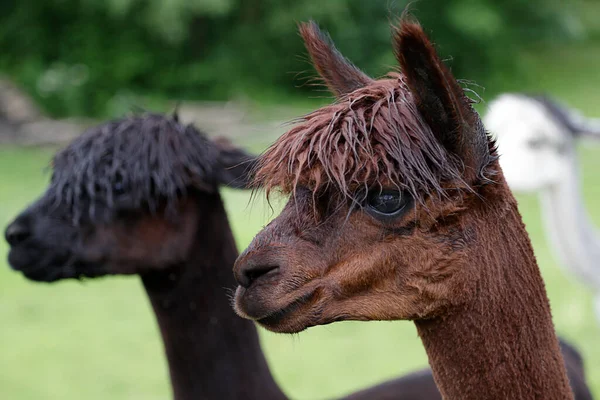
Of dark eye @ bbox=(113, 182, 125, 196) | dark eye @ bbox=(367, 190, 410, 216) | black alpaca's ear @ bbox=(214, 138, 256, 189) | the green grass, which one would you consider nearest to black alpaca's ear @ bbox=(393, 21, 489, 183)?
dark eye @ bbox=(367, 190, 410, 216)

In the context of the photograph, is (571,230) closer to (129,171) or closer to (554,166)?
(554,166)

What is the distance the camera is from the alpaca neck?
495cm

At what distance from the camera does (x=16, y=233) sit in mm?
2871

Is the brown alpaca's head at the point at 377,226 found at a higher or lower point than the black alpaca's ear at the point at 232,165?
higher

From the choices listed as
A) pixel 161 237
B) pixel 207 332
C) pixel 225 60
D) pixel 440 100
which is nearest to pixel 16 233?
pixel 161 237

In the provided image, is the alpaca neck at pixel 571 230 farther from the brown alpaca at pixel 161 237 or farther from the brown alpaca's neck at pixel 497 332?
the brown alpaca's neck at pixel 497 332

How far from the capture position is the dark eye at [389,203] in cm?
173

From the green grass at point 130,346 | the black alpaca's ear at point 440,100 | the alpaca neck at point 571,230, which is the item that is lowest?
the green grass at point 130,346

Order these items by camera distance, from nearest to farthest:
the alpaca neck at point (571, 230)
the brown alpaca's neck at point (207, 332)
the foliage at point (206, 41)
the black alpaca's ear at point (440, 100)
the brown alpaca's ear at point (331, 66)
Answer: the black alpaca's ear at point (440, 100) → the brown alpaca's ear at point (331, 66) → the brown alpaca's neck at point (207, 332) → the alpaca neck at point (571, 230) → the foliage at point (206, 41)

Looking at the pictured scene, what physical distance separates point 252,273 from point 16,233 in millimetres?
1434

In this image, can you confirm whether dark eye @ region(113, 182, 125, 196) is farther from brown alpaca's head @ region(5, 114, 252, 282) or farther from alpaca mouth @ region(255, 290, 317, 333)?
alpaca mouth @ region(255, 290, 317, 333)

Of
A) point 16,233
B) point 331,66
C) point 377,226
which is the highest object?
point 331,66

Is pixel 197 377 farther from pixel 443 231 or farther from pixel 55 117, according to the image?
pixel 55 117

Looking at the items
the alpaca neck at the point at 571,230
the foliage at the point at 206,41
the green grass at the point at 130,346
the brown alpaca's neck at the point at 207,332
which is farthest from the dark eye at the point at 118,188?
the foliage at the point at 206,41
